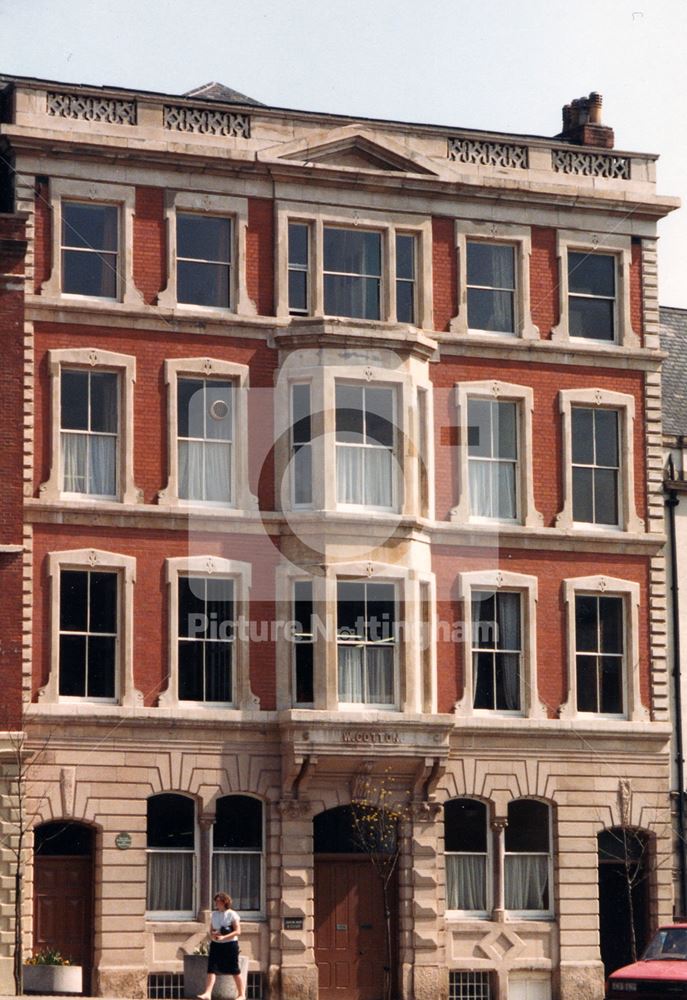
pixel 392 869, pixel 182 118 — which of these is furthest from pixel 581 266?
pixel 392 869

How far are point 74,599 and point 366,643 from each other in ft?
19.7

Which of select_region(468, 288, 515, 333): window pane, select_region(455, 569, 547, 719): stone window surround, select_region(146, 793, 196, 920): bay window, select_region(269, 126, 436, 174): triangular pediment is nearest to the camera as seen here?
select_region(146, 793, 196, 920): bay window

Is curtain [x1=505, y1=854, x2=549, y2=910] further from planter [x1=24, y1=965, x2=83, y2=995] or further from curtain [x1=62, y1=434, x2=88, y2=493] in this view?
curtain [x1=62, y1=434, x2=88, y2=493]

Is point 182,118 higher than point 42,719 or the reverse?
higher

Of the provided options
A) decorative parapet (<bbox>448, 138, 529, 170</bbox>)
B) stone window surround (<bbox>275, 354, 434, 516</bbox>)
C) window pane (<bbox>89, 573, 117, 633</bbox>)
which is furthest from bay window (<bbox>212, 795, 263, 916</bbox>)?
decorative parapet (<bbox>448, 138, 529, 170</bbox>)

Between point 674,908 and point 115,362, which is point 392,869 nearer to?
point 674,908

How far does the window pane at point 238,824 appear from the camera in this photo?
43.3 m

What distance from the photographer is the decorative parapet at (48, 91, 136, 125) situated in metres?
43.7

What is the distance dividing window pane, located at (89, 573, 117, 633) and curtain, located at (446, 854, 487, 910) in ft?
28.0

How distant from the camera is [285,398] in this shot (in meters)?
44.4

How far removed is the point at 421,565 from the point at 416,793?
4.65 metres

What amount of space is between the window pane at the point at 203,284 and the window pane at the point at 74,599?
20.1ft

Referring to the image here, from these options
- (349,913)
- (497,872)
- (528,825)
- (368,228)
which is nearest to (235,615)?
(349,913)

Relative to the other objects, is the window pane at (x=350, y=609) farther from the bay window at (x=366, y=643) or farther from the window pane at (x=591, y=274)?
the window pane at (x=591, y=274)
